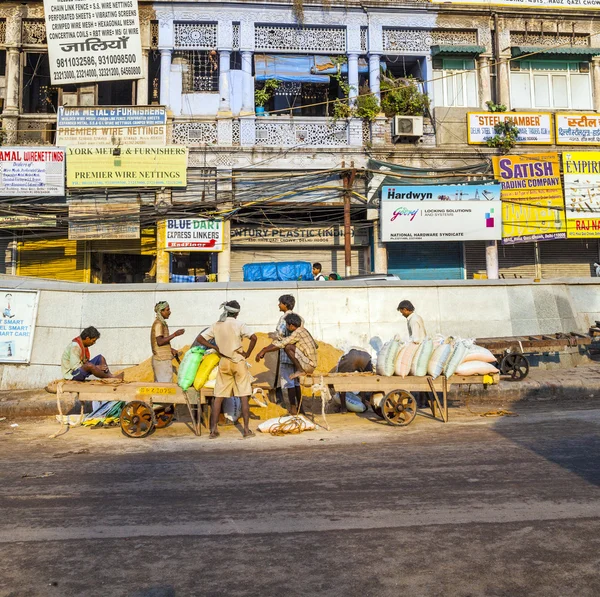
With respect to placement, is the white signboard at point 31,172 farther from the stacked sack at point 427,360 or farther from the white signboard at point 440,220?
the stacked sack at point 427,360

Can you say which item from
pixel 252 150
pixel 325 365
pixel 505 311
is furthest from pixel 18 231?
pixel 505 311

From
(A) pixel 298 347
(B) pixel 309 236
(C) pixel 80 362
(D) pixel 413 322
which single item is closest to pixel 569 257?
(B) pixel 309 236

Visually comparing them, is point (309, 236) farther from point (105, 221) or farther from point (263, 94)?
point (105, 221)

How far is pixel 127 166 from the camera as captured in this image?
1641 cm

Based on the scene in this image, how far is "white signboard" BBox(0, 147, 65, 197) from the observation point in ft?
53.4

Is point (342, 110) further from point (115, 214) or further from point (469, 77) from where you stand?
point (115, 214)

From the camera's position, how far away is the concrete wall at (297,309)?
1080 centimetres

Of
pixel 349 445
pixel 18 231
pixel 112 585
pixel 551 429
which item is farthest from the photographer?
pixel 18 231

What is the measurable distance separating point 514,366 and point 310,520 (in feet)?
25.3

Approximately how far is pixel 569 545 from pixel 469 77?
17.0m

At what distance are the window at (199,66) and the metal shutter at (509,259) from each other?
9.20 metres

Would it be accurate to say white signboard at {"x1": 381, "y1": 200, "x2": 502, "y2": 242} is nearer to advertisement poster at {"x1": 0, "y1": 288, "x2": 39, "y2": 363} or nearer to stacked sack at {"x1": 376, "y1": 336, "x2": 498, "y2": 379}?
stacked sack at {"x1": 376, "y1": 336, "x2": 498, "y2": 379}

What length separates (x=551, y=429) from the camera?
7.40 meters

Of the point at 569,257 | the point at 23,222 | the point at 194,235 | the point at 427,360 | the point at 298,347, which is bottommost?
the point at 427,360
